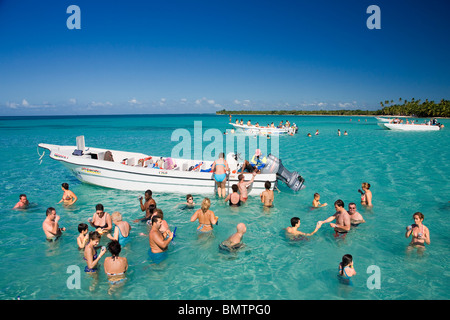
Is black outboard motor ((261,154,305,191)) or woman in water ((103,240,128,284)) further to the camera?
black outboard motor ((261,154,305,191))

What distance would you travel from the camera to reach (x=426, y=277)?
5371 millimetres

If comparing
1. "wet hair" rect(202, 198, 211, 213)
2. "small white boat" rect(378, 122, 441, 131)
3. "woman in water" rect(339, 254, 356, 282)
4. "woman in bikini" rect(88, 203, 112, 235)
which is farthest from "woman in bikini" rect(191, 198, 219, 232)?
"small white boat" rect(378, 122, 441, 131)

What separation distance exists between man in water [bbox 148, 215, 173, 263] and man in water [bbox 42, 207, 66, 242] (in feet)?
9.54

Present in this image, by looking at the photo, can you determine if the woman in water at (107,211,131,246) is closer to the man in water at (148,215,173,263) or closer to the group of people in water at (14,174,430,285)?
the group of people in water at (14,174,430,285)

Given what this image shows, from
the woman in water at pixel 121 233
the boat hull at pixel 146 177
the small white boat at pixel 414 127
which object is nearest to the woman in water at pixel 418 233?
the boat hull at pixel 146 177

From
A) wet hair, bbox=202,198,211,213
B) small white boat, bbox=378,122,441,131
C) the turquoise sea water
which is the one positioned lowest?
the turquoise sea water

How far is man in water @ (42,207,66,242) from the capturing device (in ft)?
21.5

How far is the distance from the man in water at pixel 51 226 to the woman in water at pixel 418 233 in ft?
30.6

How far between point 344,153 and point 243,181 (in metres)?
15.2

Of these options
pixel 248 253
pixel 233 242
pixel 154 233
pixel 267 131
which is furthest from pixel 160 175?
pixel 267 131

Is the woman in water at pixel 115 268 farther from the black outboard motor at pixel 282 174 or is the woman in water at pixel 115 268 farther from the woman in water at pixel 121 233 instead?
the black outboard motor at pixel 282 174

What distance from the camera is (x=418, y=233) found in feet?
20.3

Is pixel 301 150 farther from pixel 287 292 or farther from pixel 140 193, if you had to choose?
pixel 287 292

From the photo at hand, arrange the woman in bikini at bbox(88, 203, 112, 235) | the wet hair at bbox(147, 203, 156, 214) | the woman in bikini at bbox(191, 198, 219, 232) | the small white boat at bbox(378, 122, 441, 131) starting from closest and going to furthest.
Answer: the woman in bikini at bbox(88, 203, 112, 235), the woman in bikini at bbox(191, 198, 219, 232), the wet hair at bbox(147, 203, 156, 214), the small white boat at bbox(378, 122, 441, 131)
